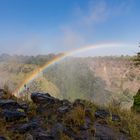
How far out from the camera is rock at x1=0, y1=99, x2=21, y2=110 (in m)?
8.82

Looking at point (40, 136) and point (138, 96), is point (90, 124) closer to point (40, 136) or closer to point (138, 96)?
point (40, 136)

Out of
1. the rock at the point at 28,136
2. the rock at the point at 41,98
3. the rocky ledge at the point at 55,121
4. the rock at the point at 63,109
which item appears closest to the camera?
the rock at the point at 28,136

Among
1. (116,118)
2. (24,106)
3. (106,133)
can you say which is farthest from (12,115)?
(116,118)

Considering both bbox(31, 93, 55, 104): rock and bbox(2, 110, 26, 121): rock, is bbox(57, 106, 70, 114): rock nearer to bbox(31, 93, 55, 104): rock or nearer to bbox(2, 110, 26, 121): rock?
bbox(31, 93, 55, 104): rock

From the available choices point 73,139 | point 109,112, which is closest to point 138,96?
point 109,112

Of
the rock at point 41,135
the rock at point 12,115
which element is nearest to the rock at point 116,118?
the rock at point 41,135

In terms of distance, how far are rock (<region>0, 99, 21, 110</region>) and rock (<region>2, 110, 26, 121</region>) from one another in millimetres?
366

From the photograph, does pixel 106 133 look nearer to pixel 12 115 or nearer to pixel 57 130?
pixel 57 130

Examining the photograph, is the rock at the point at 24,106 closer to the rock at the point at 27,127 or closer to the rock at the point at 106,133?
the rock at the point at 27,127

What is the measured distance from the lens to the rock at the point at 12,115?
825cm

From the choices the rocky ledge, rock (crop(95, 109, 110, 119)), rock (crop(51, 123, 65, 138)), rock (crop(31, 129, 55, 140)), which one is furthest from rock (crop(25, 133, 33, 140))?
rock (crop(95, 109, 110, 119))

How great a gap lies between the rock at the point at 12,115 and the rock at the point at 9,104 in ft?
1.20

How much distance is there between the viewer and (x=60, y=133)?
7703mm

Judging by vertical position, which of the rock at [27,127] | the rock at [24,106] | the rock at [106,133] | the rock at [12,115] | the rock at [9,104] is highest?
the rock at [9,104]
